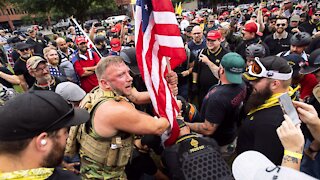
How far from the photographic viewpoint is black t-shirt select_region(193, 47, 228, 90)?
5.12 metres

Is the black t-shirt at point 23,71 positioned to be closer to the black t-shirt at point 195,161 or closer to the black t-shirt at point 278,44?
the black t-shirt at point 195,161

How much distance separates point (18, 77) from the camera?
5391mm

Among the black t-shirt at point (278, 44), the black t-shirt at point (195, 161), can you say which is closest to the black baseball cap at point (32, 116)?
the black t-shirt at point (195, 161)

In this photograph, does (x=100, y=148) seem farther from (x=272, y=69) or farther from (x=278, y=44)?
(x=278, y=44)

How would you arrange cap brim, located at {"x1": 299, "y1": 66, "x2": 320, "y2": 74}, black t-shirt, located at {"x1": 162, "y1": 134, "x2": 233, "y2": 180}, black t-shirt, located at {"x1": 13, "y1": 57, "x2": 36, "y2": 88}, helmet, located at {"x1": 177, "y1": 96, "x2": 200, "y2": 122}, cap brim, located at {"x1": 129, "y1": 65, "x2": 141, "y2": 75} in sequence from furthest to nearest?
black t-shirt, located at {"x1": 13, "y1": 57, "x2": 36, "y2": 88}, cap brim, located at {"x1": 129, "y1": 65, "x2": 141, "y2": 75}, cap brim, located at {"x1": 299, "y1": 66, "x2": 320, "y2": 74}, helmet, located at {"x1": 177, "y1": 96, "x2": 200, "y2": 122}, black t-shirt, located at {"x1": 162, "y1": 134, "x2": 233, "y2": 180}

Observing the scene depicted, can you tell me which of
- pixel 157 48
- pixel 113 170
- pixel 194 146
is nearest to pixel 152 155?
pixel 113 170

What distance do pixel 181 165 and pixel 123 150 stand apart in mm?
618

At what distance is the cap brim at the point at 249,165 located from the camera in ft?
4.21

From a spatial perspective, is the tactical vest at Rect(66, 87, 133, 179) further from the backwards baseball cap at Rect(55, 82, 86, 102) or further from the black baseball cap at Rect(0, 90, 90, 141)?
the backwards baseball cap at Rect(55, 82, 86, 102)

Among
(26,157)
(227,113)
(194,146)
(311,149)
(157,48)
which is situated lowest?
(311,149)

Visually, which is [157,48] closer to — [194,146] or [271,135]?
[194,146]

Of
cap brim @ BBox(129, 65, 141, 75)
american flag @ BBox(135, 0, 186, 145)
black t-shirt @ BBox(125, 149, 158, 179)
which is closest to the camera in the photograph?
american flag @ BBox(135, 0, 186, 145)

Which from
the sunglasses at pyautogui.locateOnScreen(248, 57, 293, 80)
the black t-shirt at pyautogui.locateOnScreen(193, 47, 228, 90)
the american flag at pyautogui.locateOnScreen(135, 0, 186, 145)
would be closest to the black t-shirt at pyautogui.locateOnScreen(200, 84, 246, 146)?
the sunglasses at pyautogui.locateOnScreen(248, 57, 293, 80)

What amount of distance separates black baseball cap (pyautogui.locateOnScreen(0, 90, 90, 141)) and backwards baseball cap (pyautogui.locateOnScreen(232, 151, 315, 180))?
1084 millimetres
